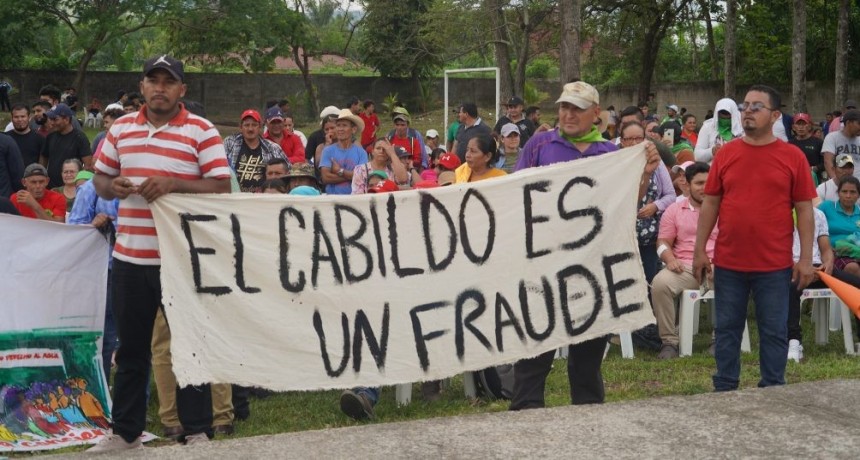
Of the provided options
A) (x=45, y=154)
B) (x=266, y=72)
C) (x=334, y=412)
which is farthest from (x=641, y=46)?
(x=334, y=412)

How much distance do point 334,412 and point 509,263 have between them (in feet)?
7.64

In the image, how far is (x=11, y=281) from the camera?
7027 millimetres

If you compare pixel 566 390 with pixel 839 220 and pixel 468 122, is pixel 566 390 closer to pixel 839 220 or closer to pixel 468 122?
pixel 839 220

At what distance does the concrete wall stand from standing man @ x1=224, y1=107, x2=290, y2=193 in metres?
24.9

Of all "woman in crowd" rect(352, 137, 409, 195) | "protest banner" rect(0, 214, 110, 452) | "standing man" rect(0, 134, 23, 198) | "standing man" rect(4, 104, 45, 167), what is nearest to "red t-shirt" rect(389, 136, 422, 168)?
"woman in crowd" rect(352, 137, 409, 195)

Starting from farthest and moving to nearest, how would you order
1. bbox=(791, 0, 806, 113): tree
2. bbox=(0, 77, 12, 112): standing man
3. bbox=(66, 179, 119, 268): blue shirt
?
1. bbox=(0, 77, 12, 112): standing man
2. bbox=(791, 0, 806, 113): tree
3. bbox=(66, 179, 119, 268): blue shirt

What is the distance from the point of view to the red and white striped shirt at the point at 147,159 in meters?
5.42

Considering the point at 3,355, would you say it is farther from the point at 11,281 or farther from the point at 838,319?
the point at 838,319

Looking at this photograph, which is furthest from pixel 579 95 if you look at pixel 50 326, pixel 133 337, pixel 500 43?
pixel 500 43

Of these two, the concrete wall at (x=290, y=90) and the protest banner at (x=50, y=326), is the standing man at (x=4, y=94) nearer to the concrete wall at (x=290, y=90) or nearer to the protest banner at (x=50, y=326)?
the concrete wall at (x=290, y=90)

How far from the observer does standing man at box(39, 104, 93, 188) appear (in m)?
12.2

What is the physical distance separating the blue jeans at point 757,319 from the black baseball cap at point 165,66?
3.13m

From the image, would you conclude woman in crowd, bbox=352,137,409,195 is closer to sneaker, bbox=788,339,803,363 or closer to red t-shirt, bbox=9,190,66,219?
red t-shirt, bbox=9,190,66,219

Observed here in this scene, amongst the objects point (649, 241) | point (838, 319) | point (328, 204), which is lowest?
point (838, 319)
